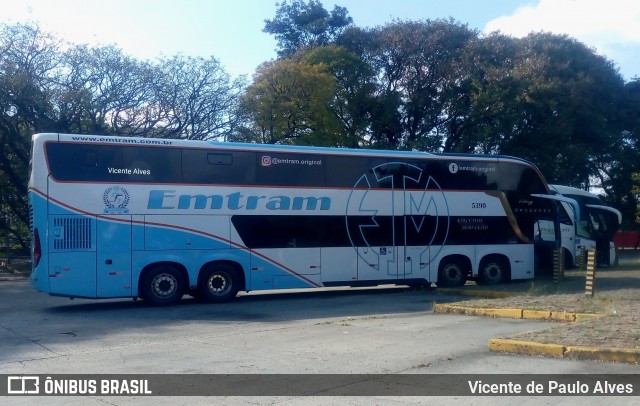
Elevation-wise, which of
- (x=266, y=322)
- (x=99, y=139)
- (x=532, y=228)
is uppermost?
(x=99, y=139)

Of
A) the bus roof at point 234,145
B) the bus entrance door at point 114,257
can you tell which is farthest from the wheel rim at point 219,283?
the bus roof at point 234,145

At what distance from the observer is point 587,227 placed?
29.8m

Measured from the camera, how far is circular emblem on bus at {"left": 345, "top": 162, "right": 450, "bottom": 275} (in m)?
19.7

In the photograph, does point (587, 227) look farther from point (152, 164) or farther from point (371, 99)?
point (152, 164)

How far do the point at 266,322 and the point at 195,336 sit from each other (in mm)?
2187

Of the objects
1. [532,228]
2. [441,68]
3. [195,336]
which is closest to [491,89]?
[441,68]

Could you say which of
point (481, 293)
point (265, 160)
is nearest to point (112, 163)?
point (265, 160)

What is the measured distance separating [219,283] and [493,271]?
27.8 ft

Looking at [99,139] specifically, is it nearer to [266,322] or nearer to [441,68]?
[266,322]

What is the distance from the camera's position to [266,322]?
1470 cm

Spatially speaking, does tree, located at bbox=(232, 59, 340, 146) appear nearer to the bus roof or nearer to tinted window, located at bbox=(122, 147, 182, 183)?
the bus roof

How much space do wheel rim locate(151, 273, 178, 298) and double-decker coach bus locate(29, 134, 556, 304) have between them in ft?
0.09

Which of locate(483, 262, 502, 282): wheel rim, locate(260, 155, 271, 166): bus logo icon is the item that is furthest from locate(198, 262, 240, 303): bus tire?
locate(483, 262, 502, 282): wheel rim

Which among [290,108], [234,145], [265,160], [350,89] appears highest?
[350,89]
